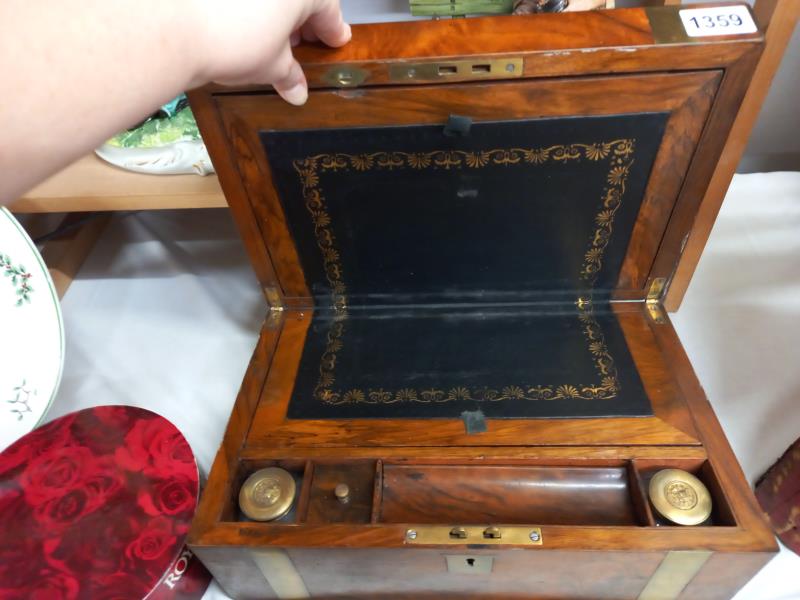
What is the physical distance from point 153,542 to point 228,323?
423mm

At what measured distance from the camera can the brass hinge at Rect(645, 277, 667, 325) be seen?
0.78m

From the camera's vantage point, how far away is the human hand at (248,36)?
393 millimetres

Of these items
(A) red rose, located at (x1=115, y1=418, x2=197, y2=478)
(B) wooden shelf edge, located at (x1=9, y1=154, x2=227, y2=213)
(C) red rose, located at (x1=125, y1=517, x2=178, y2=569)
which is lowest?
(C) red rose, located at (x1=125, y1=517, x2=178, y2=569)

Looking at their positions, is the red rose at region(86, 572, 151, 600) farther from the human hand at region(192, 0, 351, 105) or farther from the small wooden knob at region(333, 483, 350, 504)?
the human hand at region(192, 0, 351, 105)

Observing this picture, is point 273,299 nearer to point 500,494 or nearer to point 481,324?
point 481,324

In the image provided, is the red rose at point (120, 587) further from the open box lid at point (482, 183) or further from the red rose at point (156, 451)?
the open box lid at point (482, 183)

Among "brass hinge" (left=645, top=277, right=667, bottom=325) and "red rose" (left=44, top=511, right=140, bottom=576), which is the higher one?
"brass hinge" (left=645, top=277, right=667, bottom=325)

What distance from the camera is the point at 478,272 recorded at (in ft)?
2.56

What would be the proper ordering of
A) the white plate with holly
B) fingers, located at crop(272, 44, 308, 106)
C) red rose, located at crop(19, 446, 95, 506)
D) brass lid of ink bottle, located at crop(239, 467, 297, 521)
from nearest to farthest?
1. fingers, located at crop(272, 44, 308, 106)
2. brass lid of ink bottle, located at crop(239, 467, 297, 521)
3. red rose, located at crop(19, 446, 95, 506)
4. the white plate with holly

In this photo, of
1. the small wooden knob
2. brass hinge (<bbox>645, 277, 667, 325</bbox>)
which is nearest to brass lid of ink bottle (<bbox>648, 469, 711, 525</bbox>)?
brass hinge (<bbox>645, 277, 667, 325</bbox>)

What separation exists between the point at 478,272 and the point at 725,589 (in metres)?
0.45

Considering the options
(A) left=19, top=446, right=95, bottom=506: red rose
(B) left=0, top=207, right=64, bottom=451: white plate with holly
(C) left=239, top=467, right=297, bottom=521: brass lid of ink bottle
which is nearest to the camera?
(C) left=239, top=467, right=297, bottom=521: brass lid of ink bottle

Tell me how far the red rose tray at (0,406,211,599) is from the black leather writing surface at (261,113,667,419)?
187 mm

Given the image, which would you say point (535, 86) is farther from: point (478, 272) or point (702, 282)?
point (702, 282)
